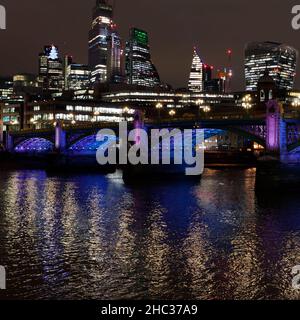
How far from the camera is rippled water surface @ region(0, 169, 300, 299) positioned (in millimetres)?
20031

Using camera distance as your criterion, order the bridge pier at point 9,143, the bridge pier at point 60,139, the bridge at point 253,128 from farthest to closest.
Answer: the bridge pier at point 9,143 < the bridge pier at point 60,139 < the bridge at point 253,128

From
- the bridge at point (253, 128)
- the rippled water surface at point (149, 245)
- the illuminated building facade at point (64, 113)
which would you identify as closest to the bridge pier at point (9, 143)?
the illuminated building facade at point (64, 113)

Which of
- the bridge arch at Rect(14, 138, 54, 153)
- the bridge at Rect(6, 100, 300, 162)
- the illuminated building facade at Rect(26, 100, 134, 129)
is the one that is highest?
the illuminated building facade at Rect(26, 100, 134, 129)

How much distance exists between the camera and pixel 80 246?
26.8 m

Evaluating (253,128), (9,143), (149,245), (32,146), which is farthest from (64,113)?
(149,245)

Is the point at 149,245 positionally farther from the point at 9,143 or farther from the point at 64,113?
the point at 64,113

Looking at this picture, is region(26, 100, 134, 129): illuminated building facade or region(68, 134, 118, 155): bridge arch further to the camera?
region(26, 100, 134, 129): illuminated building facade

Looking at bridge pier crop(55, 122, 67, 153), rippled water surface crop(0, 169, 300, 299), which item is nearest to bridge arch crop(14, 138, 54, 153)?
bridge pier crop(55, 122, 67, 153)

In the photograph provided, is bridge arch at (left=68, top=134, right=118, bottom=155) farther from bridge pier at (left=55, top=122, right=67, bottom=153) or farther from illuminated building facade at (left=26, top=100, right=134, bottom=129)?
illuminated building facade at (left=26, top=100, right=134, bottom=129)

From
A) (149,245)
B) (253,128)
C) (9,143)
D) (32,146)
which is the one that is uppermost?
(253,128)

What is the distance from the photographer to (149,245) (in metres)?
27.4

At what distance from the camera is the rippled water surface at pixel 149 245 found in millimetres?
20031

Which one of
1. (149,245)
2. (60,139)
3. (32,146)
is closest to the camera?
(149,245)

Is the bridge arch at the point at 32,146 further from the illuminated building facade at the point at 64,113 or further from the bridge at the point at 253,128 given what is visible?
the bridge at the point at 253,128
